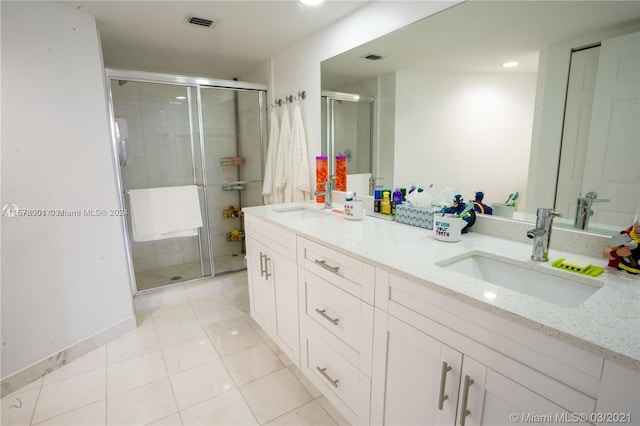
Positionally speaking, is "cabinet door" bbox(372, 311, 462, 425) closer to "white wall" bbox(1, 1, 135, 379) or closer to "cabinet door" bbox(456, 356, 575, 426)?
"cabinet door" bbox(456, 356, 575, 426)

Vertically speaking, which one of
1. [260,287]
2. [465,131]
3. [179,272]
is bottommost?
[179,272]

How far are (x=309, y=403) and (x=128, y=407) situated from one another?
3.00 ft

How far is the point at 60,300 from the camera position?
1.87 meters

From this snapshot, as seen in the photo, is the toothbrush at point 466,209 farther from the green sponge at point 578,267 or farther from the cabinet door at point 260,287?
the cabinet door at point 260,287

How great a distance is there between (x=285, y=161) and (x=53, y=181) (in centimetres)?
152

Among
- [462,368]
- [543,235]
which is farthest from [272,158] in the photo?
[462,368]

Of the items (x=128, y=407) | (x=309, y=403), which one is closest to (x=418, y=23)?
(x=309, y=403)

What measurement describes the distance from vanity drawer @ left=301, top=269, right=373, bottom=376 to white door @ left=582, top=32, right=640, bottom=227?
910 millimetres

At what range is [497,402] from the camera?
31.5 inches

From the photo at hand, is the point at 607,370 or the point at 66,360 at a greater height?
the point at 607,370

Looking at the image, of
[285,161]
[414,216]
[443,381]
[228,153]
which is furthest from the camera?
[228,153]

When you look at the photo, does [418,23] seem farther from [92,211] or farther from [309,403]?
[92,211]

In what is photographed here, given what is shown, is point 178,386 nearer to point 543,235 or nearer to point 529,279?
point 529,279

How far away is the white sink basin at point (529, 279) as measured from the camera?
0.95 metres
